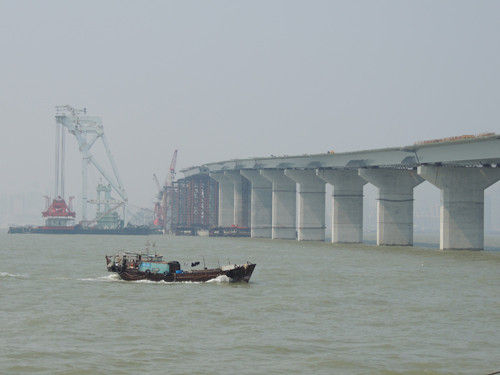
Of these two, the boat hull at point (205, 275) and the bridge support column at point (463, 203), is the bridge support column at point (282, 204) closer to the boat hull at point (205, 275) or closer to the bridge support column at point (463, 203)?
the bridge support column at point (463, 203)

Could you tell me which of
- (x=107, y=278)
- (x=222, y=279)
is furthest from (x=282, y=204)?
(x=222, y=279)

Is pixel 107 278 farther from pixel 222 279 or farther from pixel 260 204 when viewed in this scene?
pixel 260 204

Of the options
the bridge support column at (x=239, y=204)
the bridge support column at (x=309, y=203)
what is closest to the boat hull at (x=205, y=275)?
the bridge support column at (x=309, y=203)

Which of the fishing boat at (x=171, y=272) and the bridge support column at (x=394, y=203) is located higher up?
the bridge support column at (x=394, y=203)

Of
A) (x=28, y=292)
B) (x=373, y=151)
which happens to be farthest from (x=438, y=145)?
(x=28, y=292)

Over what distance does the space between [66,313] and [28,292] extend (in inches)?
462

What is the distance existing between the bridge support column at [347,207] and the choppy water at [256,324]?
63.1 meters

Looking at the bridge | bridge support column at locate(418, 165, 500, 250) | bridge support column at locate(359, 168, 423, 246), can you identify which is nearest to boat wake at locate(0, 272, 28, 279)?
the bridge

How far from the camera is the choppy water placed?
31703 millimetres

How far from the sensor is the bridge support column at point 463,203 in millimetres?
100562

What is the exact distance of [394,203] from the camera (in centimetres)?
11962

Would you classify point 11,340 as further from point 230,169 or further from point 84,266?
point 230,169

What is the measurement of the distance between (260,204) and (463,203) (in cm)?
7956

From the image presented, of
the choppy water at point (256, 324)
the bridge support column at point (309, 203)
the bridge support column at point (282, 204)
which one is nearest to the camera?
the choppy water at point (256, 324)
